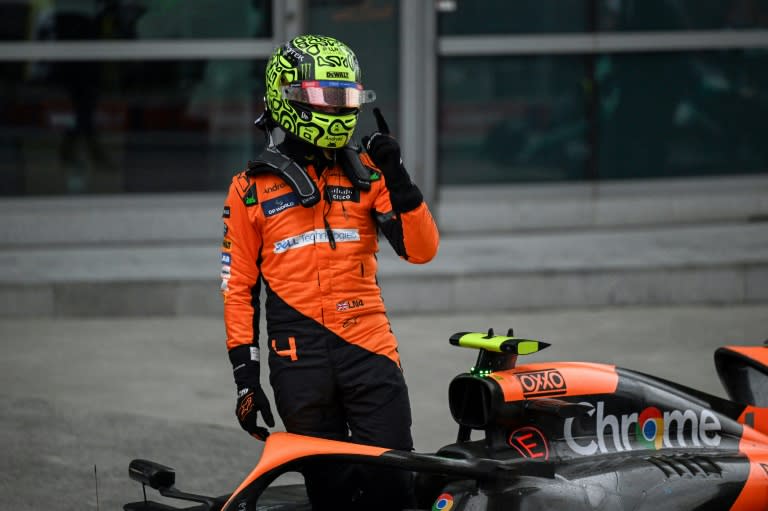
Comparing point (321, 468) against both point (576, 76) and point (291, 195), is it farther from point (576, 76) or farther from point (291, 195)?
point (576, 76)

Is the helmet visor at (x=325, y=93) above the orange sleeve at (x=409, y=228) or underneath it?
above

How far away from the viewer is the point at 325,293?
4.52 meters

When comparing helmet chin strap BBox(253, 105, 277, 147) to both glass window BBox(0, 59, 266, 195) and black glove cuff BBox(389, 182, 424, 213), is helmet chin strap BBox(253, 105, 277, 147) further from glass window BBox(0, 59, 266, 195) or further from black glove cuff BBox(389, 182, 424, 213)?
glass window BBox(0, 59, 266, 195)

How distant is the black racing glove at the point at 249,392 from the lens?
450 cm

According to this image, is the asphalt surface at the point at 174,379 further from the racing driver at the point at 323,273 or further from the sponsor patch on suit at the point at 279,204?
the sponsor patch on suit at the point at 279,204

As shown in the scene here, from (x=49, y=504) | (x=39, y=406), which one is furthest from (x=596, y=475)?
(x=39, y=406)

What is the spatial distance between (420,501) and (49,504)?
196cm

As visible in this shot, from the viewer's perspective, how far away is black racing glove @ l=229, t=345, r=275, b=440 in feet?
14.8

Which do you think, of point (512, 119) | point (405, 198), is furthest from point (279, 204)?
point (512, 119)

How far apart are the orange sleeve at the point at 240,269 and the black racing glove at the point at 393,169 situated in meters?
0.53

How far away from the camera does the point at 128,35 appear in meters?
10.8

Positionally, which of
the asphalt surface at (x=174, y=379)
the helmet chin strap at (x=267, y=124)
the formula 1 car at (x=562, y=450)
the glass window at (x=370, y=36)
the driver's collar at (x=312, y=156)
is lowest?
the asphalt surface at (x=174, y=379)

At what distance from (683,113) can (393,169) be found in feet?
25.5

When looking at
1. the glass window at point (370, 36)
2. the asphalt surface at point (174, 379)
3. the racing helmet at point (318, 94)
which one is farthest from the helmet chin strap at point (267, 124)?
the glass window at point (370, 36)
